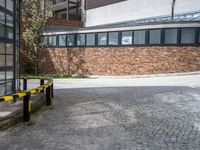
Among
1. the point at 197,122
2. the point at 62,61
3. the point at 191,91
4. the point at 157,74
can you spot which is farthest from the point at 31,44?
the point at 197,122

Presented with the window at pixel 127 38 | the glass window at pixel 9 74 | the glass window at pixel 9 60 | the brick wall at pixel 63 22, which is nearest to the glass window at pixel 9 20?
the glass window at pixel 9 60

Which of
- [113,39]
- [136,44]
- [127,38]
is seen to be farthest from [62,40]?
[136,44]

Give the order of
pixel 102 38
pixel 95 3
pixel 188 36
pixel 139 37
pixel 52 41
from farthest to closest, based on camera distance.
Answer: pixel 95 3 → pixel 52 41 → pixel 102 38 → pixel 139 37 → pixel 188 36

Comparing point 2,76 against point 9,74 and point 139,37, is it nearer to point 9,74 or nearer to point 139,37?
point 9,74

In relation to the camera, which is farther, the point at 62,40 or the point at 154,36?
the point at 62,40

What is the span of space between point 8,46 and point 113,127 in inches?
170

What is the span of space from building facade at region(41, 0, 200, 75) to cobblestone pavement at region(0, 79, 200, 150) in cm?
1033

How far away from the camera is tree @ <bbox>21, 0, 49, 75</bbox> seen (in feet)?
82.8

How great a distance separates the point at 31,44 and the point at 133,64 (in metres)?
10.5

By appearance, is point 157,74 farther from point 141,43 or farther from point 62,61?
point 62,61

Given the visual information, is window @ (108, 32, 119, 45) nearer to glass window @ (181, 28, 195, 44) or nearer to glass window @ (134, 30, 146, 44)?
glass window @ (134, 30, 146, 44)

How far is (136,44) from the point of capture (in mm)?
21188

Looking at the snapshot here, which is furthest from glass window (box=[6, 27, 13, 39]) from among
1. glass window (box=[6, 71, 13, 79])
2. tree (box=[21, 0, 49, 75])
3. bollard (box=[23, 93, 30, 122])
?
tree (box=[21, 0, 49, 75])

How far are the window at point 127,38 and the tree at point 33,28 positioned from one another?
8.20 metres
